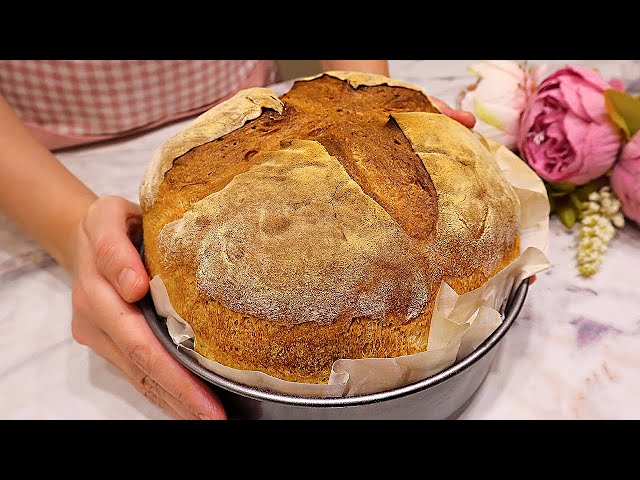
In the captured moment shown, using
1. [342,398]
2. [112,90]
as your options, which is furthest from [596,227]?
[112,90]

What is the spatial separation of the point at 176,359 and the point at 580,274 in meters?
0.72

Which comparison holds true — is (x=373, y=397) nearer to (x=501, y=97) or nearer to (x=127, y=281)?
(x=127, y=281)

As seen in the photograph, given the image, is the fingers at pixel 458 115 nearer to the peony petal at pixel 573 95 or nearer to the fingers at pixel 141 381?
the peony petal at pixel 573 95

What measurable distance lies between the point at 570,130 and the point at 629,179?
0.44 ft

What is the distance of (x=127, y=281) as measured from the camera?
31.9 inches

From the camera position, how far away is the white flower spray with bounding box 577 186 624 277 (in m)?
1.07

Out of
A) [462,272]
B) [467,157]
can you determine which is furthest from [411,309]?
[467,157]

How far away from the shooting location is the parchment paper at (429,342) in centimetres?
69

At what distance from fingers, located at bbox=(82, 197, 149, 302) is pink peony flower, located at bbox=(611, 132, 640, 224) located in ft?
2.69

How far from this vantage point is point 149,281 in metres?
0.82

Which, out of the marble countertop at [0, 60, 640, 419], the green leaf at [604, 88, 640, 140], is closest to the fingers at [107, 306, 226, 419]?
the marble countertop at [0, 60, 640, 419]

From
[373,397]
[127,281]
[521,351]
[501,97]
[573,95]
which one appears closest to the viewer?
[373,397]

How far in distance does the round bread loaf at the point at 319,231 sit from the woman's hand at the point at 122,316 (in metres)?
0.05

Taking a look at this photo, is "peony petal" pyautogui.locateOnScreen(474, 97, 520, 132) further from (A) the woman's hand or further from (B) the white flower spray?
(A) the woman's hand
